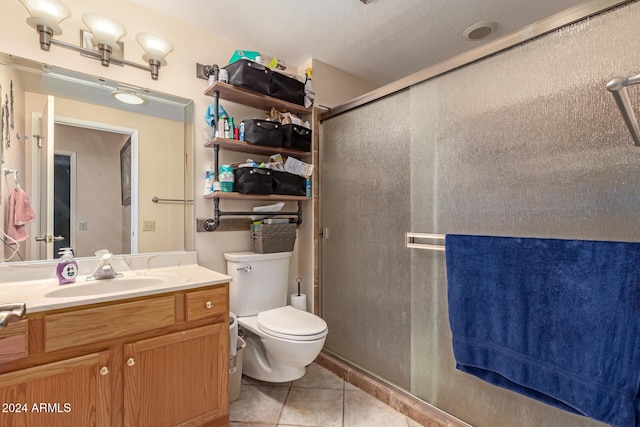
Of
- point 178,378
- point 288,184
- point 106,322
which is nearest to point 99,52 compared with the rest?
point 288,184

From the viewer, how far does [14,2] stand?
55.2 inches

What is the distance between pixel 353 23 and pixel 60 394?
2.29m

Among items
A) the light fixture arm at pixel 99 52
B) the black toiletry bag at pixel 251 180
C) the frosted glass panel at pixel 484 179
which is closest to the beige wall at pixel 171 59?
the light fixture arm at pixel 99 52

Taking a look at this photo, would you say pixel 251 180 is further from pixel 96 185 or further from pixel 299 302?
pixel 299 302

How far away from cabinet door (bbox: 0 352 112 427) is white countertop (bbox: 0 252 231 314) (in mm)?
214

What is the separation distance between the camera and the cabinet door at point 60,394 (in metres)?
0.97

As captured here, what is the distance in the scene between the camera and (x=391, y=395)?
172cm

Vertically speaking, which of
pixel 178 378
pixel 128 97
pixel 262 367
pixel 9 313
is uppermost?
pixel 128 97

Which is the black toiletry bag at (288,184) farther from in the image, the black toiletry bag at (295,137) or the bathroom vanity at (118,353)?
the bathroom vanity at (118,353)

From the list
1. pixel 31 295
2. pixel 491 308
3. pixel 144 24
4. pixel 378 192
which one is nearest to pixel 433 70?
pixel 378 192

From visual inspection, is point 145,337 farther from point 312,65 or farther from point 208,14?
point 312,65

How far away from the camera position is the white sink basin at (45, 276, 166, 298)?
1.32 m

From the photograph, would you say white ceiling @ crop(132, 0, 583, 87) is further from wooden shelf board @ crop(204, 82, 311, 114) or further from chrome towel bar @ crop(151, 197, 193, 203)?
chrome towel bar @ crop(151, 197, 193, 203)

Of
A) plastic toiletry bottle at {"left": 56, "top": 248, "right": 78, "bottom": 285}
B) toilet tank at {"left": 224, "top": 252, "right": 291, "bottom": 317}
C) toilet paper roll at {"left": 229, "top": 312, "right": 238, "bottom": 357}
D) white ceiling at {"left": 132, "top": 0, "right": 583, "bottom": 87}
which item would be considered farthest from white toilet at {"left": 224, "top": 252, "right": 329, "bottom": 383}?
white ceiling at {"left": 132, "top": 0, "right": 583, "bottom": 87}
